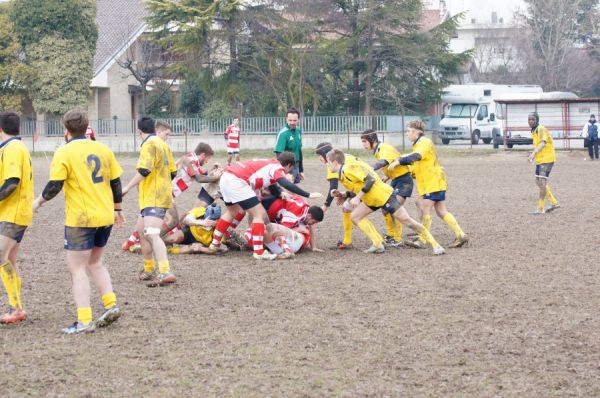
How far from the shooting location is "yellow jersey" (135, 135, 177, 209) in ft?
31.8

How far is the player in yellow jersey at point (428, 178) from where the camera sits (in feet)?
40.4

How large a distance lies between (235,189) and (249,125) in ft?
110

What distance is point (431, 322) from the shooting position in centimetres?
785

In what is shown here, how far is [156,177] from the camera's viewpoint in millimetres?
9797

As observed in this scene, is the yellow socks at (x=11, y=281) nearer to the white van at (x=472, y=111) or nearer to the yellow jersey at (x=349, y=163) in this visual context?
the yellow jersey at (x=349, y=163)

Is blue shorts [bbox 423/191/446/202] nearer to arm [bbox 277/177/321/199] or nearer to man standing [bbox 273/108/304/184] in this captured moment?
arm [bbox 277/177/321/199]

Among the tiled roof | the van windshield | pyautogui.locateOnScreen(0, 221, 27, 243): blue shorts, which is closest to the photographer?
pyautogui.locateOnScreen(0, 221, 27, 243): blue shorts

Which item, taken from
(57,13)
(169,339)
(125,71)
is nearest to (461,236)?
(169,339)

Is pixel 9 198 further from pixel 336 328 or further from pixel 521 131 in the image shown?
pixel 521 131

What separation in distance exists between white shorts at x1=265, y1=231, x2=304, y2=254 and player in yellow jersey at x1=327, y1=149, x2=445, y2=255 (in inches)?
28.5

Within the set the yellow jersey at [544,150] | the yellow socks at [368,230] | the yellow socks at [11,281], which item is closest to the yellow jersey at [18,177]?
the yellow socks at [11,281]

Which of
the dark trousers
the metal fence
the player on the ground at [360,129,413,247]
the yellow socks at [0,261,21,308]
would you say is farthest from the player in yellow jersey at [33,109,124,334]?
the metal fence

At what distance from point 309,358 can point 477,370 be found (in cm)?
119

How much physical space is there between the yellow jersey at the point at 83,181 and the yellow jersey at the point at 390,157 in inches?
217
